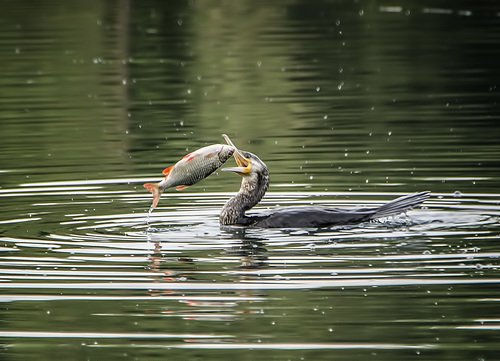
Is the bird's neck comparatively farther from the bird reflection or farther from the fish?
the fish

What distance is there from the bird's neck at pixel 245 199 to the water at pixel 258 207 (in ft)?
0.48

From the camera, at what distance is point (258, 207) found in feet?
50.4

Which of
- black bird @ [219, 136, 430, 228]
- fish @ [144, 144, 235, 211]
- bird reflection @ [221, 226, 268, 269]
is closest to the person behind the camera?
bird reflection @ [221, 226, 268, 269]

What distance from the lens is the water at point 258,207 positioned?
10.4 meters

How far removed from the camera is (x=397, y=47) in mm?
34812

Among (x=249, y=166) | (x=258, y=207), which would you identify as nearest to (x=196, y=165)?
(x=249, y=166)

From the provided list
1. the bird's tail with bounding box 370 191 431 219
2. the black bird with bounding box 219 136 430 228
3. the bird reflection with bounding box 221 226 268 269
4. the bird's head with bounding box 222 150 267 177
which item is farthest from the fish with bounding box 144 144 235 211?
the bird's tail with bounding box 370 191 431 219

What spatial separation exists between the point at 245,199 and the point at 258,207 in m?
1.04

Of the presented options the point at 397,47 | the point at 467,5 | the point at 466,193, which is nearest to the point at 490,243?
the point at 466,193

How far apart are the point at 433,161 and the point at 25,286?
691 centimetres

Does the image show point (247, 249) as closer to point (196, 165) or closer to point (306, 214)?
point (306, 214)

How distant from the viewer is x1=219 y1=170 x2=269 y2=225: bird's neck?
14227 mm

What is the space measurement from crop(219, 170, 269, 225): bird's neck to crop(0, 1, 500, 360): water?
0.15m

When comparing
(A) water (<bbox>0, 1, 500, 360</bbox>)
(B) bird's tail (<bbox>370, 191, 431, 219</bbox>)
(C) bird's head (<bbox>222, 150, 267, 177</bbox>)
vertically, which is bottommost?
(A) water (<bbox>0, 1, 500, 360</bbox>)
